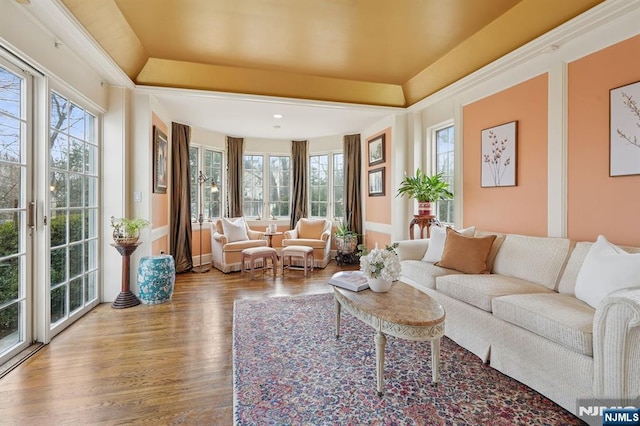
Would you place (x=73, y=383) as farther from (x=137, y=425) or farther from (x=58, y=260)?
(x=58, y=260)

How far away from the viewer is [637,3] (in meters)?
2.21

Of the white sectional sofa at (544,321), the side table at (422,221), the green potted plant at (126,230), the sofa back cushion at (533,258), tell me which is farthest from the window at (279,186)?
the sofa back cushion at (533,258)

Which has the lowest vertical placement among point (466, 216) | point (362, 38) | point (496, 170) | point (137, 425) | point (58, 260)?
point (137, 425)

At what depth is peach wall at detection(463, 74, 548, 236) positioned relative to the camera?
3027mm

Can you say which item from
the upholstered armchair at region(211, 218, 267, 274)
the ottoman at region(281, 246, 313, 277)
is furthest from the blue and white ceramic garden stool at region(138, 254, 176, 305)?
the ottoman at region(281, 246, 313, 277)

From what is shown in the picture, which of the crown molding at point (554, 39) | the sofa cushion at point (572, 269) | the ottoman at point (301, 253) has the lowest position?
the ottoman at point (301, 253)

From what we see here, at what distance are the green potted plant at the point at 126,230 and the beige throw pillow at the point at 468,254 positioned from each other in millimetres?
3258

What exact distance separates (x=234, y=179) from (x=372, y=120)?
9.79ft

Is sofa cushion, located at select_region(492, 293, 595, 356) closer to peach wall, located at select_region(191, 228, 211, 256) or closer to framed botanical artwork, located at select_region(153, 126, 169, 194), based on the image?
framed botanical artwork, located at select_region(153, 126, 169, 194)

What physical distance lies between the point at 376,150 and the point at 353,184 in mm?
931

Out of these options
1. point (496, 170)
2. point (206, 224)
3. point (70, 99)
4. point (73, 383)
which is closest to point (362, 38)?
point (496, 170)

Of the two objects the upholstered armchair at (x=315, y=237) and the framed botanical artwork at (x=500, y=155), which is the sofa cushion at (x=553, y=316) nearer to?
the framed botanical artwork at (x=500, y=155)

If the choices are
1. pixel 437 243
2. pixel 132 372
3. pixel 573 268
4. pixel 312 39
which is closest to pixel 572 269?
pixel 573 268

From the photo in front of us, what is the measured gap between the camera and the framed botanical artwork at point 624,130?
7.56ft
